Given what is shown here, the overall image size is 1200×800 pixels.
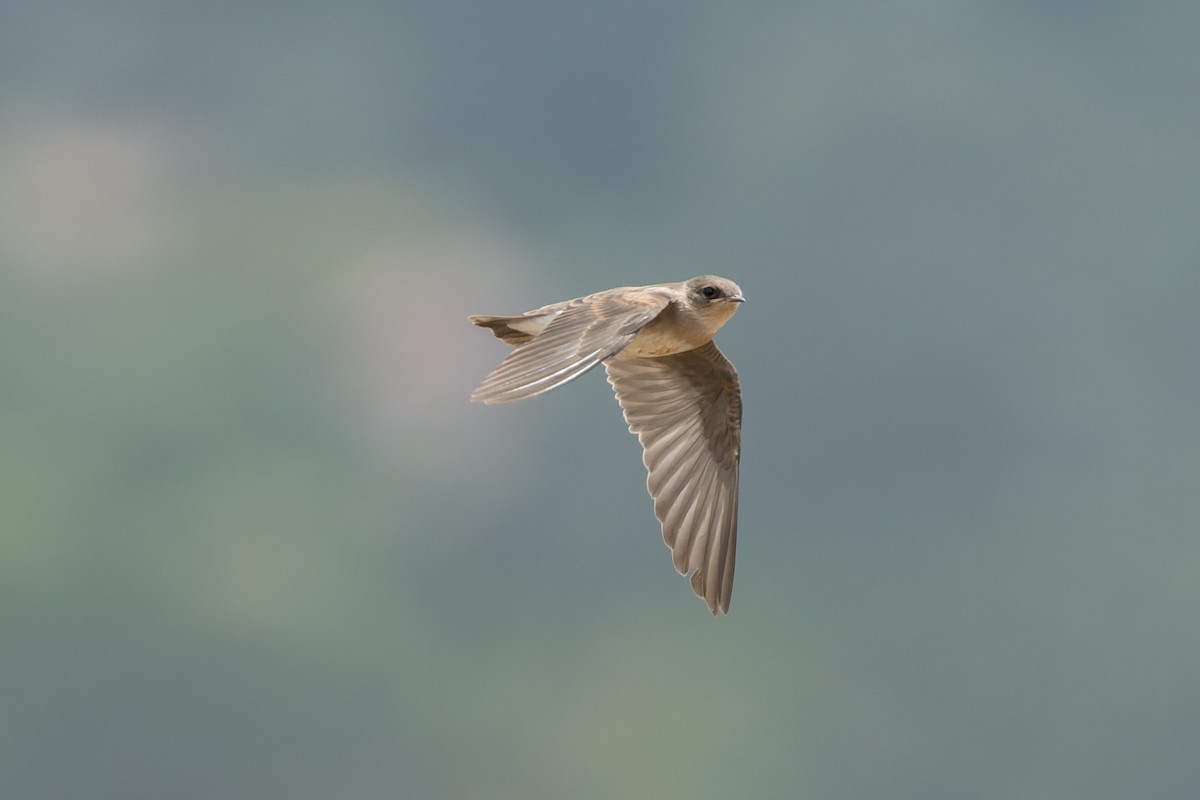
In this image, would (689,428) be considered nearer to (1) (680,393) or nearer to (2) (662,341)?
(1) (680,393)

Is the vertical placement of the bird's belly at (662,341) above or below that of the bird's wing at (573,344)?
above

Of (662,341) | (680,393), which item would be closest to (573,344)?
(662,341)

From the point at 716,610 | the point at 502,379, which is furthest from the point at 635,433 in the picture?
the point at 502,379

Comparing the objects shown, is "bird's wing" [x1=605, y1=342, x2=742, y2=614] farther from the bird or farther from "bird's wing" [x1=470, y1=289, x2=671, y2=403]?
"bird's wing" [x1=470, y1=289, x2=671, y2=403]

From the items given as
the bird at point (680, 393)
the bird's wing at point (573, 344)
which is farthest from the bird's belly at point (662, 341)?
the bird's wing at point (573, 344)

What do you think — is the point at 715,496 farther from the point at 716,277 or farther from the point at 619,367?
the point at 716,277

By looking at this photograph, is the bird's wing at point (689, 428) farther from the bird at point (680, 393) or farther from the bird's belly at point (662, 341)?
the bird's belly at point (662, 341)

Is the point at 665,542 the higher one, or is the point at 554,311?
the point at 554,311
